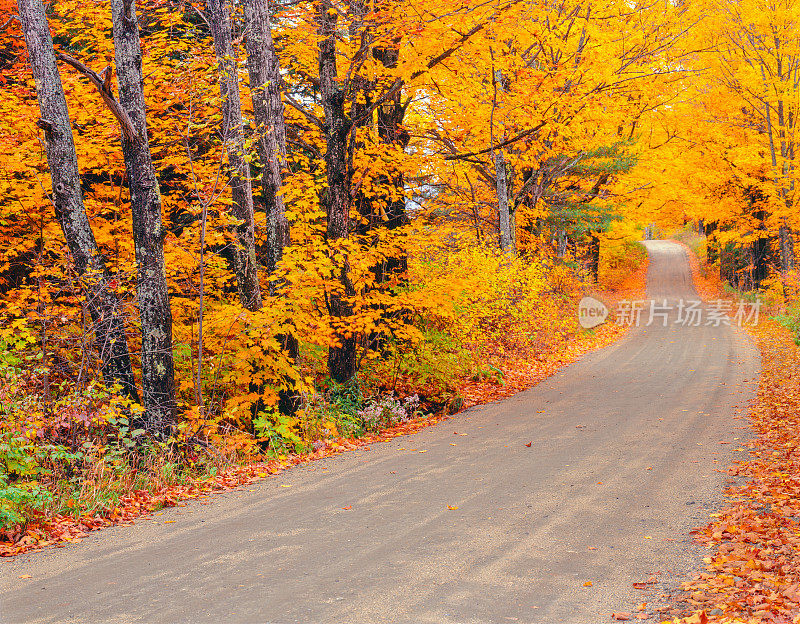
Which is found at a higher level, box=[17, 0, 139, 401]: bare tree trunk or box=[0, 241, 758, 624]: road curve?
box=[17, 0, 139, 401]: bare tree trunk

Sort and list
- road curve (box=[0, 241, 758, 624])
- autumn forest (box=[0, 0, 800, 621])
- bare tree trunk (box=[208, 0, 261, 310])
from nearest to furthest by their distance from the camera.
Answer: road curve (box=[0, 241, 758, 624]) → autumn forest (box=[0, 0, 800, 621]) → bare tree trunk (box=[208, 0, 261, 310])

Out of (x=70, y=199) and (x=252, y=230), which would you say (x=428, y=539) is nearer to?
(x=252, y=230)

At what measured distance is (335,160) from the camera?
1198cm

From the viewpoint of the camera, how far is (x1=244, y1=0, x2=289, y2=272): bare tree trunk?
10.7 meters

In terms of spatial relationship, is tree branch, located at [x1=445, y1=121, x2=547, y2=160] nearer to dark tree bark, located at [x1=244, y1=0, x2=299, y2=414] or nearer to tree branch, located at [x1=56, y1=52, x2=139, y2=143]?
dark tree bark, located at [x1=244, y1=0, x2=299, y2=414]

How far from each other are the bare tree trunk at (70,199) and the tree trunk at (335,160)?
150 inches

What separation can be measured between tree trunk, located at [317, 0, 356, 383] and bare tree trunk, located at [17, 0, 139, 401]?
381 centimetres

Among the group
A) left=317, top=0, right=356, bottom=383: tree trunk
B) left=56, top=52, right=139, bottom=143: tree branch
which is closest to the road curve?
left=317, top=0, right=356, bottom=383: tree trunk

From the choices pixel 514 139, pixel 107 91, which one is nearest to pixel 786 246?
pixel 514 139

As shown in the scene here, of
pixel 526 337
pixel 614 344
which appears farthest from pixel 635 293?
pixel 526 337

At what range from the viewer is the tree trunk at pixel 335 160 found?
11773 mm

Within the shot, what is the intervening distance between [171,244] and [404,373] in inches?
221

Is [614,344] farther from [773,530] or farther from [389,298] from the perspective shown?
[773,530]

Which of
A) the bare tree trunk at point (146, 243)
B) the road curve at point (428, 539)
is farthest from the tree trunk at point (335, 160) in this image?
the bare tree trunk at point (146, 243)
